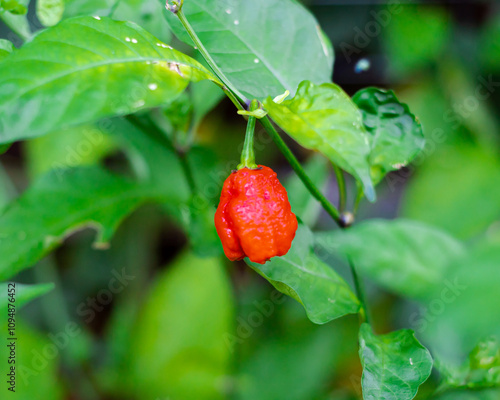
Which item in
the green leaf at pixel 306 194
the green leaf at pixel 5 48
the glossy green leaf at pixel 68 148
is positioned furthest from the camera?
the glossy green leaf at pixel 68 148

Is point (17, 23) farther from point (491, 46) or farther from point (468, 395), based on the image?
point (491, 46)

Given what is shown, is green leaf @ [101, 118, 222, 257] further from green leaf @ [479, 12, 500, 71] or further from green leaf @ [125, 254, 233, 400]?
green leaf @ [479, 12, 500, 71]

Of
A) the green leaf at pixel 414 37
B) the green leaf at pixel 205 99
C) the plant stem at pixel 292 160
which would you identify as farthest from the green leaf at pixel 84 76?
the green leaf at pixel 414 37

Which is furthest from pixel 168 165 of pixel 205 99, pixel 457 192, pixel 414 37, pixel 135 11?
pixel 414 37

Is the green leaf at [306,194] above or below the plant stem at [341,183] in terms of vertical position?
below

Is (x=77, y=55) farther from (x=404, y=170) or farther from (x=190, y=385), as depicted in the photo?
(x=404, y=170)

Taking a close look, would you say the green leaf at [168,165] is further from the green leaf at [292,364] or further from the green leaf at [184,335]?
the green leaf at [292,364]

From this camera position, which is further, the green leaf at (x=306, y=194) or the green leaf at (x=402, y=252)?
the green leaf at (x=306, y=194)
